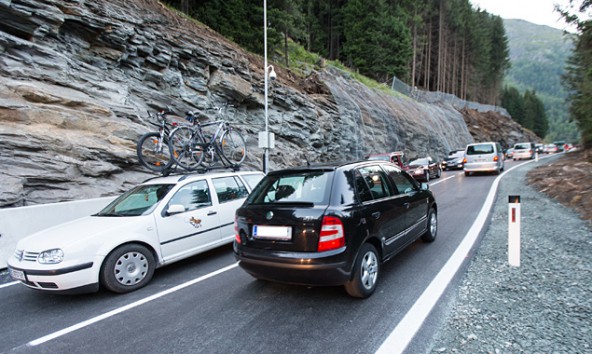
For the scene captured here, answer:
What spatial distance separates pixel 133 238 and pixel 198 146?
5.39m

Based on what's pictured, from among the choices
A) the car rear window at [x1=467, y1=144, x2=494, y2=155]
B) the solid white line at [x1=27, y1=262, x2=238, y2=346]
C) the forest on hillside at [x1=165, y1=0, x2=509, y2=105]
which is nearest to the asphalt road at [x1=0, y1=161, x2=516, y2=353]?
the solid white line at [x1=27, y1=262, x2=238, y2=346]

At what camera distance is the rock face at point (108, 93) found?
24.7 feet

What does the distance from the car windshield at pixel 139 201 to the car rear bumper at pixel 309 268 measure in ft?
8.23

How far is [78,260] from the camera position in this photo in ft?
12.9

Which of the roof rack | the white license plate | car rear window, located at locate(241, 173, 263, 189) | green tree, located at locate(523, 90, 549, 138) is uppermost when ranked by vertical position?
green tree, located at locate(523, 90, 549, 138)

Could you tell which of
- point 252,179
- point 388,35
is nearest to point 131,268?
point 252,179

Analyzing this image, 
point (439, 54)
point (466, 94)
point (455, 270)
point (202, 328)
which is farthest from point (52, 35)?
point (466, 94)

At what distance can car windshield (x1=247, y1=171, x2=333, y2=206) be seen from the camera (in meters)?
3.69

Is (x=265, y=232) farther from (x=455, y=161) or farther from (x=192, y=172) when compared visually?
(x=455, y=161)

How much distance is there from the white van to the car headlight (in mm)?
18472

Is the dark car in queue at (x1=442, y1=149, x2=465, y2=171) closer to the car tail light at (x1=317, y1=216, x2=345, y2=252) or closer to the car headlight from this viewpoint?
the car tail light at (x1=317, y1=216, x2=345, y2=252)

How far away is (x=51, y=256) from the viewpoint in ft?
12.7

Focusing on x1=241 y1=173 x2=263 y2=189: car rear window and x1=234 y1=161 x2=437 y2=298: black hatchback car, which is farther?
x1=241 y1=173 x2=263 y2=189: car rear window

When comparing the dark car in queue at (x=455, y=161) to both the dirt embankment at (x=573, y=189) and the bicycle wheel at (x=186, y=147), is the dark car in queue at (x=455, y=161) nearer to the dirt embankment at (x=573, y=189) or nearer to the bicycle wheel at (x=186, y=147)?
the dirt embankment at (x=573, y=189)
